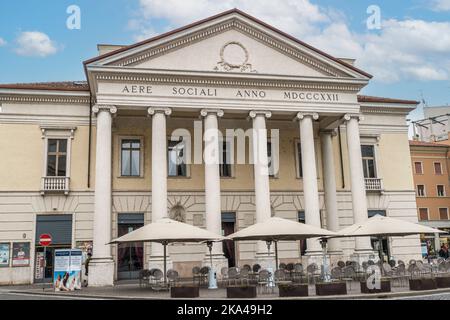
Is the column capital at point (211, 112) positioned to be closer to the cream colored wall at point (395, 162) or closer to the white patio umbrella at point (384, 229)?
the white patio umbrella at point (384, 229)

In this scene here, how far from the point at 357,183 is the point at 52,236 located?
16.0 meters

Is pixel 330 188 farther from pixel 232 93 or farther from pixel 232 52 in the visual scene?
pixel 232 52

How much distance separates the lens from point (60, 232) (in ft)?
83.3

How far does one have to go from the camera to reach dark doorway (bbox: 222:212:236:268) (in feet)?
89.4

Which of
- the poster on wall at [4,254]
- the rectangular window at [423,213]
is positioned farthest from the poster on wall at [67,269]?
the rectangular window at [423,213]

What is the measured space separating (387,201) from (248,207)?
8917 mm

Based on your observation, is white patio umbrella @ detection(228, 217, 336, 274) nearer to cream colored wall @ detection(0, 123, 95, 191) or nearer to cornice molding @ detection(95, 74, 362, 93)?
cornice molding @ detection(95, 74, 362, 93)

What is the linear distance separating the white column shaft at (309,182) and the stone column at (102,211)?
31.6 feet

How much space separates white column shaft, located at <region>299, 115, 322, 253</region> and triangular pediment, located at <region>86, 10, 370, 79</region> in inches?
116

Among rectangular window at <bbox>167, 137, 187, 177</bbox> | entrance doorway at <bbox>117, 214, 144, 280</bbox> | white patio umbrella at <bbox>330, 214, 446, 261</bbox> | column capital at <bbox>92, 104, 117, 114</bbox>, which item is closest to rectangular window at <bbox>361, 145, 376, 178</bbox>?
rectangular window at <bbox>167, 137, 187, 177</bbox>

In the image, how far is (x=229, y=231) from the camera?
27.7m

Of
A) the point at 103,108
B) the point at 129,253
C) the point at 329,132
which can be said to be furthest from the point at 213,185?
the point at 329,132

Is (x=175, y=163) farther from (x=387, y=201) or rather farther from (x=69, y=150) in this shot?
(x=387, y=201)

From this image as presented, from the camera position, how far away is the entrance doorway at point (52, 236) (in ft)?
81.4
